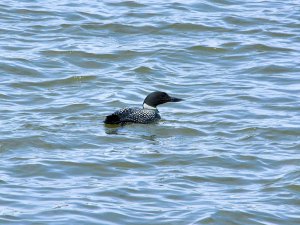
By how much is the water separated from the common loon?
149 millimetres

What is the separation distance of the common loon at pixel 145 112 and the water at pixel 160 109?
0.15 m

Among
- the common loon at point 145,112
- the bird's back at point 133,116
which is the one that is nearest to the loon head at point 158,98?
the common loon at point 145,112

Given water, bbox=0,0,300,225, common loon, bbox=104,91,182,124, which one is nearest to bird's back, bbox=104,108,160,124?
common loon, bbox=104,91,182,124

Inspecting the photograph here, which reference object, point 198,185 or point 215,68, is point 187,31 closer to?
point 215,68

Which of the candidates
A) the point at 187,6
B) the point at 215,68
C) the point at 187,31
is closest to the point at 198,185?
the point at 215,68

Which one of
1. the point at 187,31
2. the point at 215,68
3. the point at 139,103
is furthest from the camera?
the point at 187,31

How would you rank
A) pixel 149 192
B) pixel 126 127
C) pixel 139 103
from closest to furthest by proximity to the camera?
pixel 149 192
pixel 126 127
pixel 139 103

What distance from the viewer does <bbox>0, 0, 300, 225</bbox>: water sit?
10.6 metres

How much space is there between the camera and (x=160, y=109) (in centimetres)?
1543

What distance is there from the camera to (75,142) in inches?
508

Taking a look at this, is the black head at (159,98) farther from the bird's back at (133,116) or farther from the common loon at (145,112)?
the bird's back at (133,116)

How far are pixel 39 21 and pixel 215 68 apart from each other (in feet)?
13.7

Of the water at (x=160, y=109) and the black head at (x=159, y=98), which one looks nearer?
the water at (x=160, y=109)

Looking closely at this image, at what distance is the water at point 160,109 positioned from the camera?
10.6 meters
